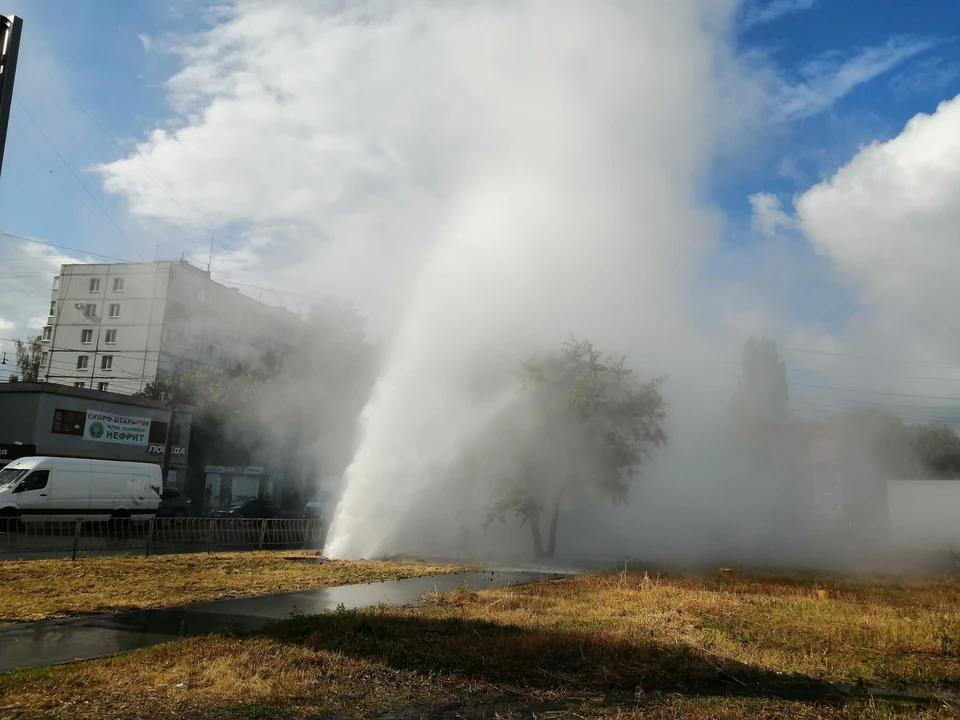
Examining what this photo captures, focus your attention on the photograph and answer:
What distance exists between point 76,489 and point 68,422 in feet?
44.2

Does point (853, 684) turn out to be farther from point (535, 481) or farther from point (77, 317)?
point (77, 317)

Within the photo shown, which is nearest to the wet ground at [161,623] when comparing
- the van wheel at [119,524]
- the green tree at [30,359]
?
the van wheel at [119,524]

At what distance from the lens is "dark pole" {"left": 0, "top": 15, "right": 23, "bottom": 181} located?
7164 millimetres

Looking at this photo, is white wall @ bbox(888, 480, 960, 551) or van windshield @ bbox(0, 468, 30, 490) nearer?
van windshield @ bbox(0, 468, 30, 490)

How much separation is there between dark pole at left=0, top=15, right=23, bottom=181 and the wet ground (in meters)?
5.42

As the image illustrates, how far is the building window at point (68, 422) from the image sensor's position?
122ft

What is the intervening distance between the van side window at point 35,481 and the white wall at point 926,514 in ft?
122

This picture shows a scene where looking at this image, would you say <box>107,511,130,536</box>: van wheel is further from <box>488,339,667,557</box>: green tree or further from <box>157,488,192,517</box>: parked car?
<box>488,339,667,557</box>: green tree

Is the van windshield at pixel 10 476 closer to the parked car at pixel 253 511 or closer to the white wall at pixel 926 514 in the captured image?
the parked car at pixel 253 511

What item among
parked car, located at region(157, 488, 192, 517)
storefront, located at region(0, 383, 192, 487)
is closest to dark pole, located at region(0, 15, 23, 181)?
parked car, located at region(157, 488, 192, 517)

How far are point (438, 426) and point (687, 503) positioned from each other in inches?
892

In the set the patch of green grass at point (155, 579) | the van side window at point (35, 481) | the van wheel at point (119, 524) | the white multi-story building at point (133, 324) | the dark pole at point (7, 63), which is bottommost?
the van wheel at point (119, 524)

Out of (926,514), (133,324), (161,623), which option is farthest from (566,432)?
(133,324)

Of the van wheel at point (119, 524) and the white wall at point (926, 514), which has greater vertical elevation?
the white wall at point (926, 514)
